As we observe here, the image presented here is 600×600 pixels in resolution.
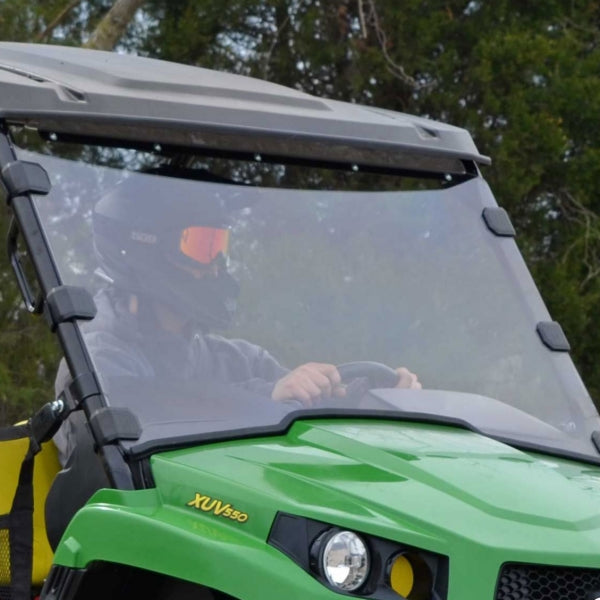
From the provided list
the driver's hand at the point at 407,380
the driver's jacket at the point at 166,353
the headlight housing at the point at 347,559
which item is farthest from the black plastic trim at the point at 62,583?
the driver's hand at the point at 407,380

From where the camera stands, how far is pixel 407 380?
326 cm

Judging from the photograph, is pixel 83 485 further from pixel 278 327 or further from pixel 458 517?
pixel 458 517

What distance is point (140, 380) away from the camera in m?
2.94

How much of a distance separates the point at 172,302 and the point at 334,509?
2.55 ft

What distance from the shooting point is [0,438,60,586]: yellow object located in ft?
11.2

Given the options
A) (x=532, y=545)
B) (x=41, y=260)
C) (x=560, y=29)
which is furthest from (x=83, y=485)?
(x=560, y=29)

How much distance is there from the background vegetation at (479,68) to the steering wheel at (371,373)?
261 inches

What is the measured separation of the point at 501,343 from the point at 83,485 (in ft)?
3.83

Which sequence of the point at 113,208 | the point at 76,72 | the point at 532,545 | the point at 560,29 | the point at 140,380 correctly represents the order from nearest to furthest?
the point at 532,545
the point at 140,380
the point at 113,208
the point at 76,72
the point at 560,29

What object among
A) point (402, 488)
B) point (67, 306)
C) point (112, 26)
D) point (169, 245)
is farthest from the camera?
point (112, 26)

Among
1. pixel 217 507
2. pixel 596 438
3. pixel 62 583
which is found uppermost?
pixel 217 507

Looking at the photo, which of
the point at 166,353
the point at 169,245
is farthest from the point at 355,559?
the point at 169,245

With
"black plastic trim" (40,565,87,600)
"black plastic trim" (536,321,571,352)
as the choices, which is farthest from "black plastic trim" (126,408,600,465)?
"black plastic trim" (536,321,571,352)

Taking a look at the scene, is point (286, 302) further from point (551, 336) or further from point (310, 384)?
point (551, 336)
